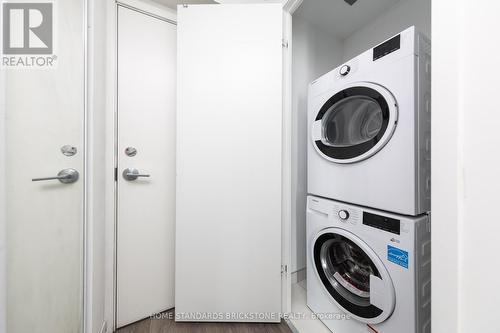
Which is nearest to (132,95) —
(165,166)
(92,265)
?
(165,166)

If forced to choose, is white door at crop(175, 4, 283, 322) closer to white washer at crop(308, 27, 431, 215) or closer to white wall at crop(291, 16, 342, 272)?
white washer at crop(308, 27, 431, 215)

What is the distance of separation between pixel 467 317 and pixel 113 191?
1.48m

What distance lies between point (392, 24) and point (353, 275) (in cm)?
187

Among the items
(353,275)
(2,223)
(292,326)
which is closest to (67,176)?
(2,223)

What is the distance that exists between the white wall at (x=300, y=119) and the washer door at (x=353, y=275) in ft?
1.43

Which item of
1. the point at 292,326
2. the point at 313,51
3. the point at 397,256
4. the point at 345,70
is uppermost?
the point at 313,51

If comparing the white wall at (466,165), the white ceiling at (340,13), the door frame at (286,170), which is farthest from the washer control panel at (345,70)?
the white ceiling at (340,13)

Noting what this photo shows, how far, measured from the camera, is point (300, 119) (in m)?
1.59

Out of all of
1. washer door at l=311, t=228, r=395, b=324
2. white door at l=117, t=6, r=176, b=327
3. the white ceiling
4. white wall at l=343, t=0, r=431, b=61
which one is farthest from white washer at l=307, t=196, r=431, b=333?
the white ceiling

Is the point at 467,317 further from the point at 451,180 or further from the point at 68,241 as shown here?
the point at 68,241

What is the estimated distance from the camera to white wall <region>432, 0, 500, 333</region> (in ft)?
1.41

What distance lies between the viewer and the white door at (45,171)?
0.53 meters

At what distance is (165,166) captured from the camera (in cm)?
121

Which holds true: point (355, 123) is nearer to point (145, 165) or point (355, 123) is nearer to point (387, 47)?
point (387, 47)
